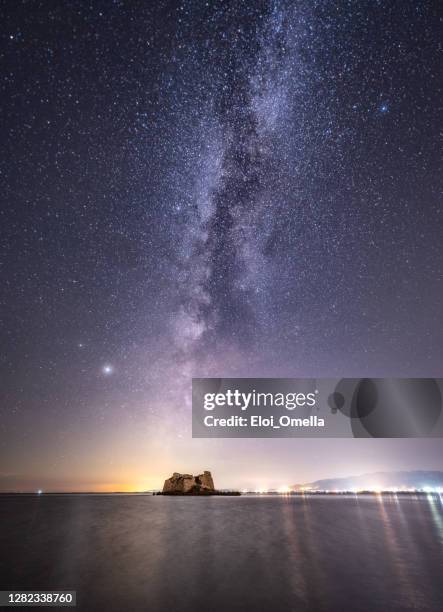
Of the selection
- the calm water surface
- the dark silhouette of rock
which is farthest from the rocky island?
the calm water surface

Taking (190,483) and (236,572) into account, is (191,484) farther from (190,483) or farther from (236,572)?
(236,572)

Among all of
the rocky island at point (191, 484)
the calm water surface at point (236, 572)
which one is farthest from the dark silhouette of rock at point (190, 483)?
the calm water surface at point (236, 572)

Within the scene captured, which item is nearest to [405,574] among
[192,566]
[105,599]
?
[192,566]

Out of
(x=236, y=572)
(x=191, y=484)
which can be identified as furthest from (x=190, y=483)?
(x=236, y=572)

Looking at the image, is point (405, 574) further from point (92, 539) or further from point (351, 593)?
point (92, 539)

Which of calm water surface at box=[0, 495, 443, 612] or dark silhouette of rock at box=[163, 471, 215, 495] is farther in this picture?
dark silhouette of rock at box=[163, 471, 215, 495]

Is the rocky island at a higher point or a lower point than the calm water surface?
higher

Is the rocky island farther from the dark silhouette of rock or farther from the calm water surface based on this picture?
the calm water surface

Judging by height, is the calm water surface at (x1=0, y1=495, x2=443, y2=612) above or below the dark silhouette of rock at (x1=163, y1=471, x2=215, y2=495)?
below

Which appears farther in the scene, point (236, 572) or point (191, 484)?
point (191, 484)

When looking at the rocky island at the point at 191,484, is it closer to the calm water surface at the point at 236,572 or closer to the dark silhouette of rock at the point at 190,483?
the dark silhouette of rock at the point at 190,483

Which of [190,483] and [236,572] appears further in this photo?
[190,483]

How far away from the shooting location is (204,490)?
532 ft

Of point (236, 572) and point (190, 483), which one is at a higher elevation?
point (190, 483)
